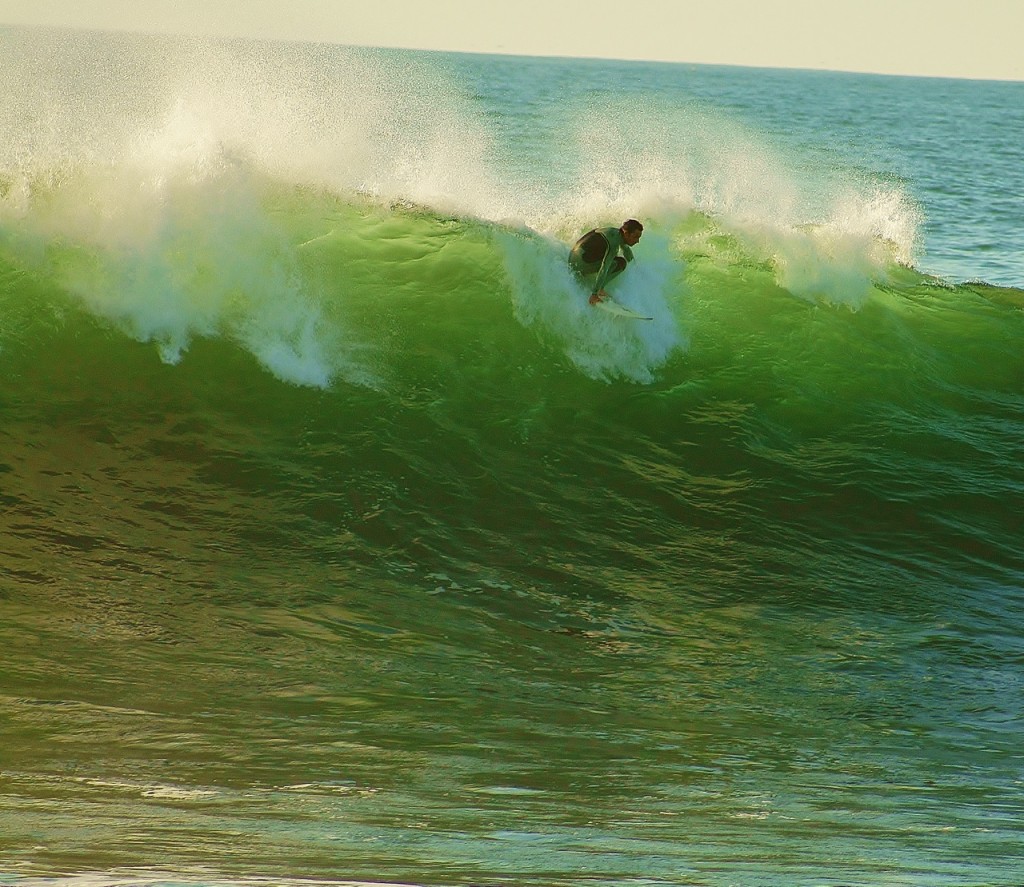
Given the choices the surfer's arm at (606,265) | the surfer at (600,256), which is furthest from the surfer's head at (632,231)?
the surfer's arm at (606,265)

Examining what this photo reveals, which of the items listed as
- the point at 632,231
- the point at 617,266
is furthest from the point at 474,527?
the point at 617,266

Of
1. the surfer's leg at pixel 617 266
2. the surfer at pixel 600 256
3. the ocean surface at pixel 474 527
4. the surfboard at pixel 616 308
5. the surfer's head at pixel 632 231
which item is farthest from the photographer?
the surfboard at pixel 616 308

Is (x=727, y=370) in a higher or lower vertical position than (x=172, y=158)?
lower

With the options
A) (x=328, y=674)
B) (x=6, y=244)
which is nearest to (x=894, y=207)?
(x=6, y=244)

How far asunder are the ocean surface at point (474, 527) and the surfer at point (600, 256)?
30 centimetres

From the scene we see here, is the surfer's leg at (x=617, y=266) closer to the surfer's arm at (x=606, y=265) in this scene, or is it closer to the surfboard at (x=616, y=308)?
the surfer's arm at (x=606, y=265)

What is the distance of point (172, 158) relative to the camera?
1159 cm

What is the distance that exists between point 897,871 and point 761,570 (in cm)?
461

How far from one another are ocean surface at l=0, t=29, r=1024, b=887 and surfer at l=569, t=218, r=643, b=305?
299 millimetres

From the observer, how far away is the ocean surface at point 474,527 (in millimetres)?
5387

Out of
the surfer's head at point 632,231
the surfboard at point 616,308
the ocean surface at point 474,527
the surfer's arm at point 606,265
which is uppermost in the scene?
the surfer's head at point 632,231

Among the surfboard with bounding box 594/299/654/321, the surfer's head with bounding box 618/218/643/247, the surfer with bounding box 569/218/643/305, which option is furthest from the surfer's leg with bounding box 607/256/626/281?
the surfer's head with bounding box 618/218/643/247

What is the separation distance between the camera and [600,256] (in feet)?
38.7

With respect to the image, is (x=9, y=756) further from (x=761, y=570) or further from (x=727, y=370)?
(x=727, y=370)
